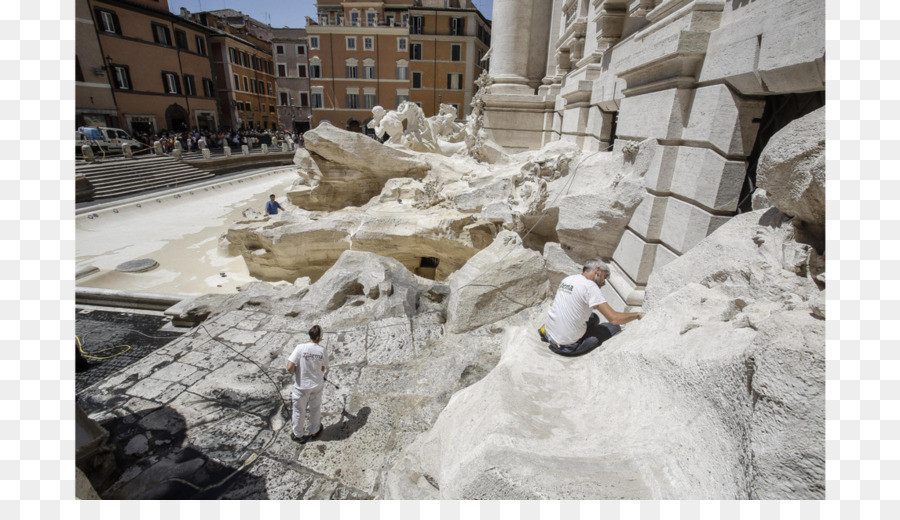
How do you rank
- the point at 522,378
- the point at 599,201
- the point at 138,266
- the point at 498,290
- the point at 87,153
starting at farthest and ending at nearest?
the point at 87,153 < the point at 138,266 < the point at 498,290 < the point at 599,201 < the point at 522,378

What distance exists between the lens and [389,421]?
3.15 metres

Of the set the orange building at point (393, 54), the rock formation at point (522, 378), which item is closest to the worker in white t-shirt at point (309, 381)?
the rock formation at point (522, 378)

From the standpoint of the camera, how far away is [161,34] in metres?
24.8

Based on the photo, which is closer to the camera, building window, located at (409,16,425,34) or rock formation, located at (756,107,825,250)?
rock formation, located at (756,107,825,250)

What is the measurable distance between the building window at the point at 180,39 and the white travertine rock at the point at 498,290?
31.8 m

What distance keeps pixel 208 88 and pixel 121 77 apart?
6850 millimetres

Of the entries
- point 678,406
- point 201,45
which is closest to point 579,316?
point 678,406

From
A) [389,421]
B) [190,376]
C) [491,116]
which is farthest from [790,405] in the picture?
[491,116]

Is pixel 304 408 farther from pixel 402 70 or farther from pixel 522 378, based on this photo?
pixel 402 70

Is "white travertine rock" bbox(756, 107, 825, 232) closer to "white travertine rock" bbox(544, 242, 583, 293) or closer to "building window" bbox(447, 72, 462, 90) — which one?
"white travertine rock" bbox(544, 242, 583, 293)

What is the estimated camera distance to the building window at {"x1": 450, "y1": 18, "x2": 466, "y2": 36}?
1107 inches

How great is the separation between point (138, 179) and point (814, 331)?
818 inches

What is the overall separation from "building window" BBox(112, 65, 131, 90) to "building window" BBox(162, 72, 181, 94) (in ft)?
8.41

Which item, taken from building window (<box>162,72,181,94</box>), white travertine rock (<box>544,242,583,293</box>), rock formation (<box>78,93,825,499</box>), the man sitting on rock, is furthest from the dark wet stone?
building window (<box>162,72,181,94</box>)
